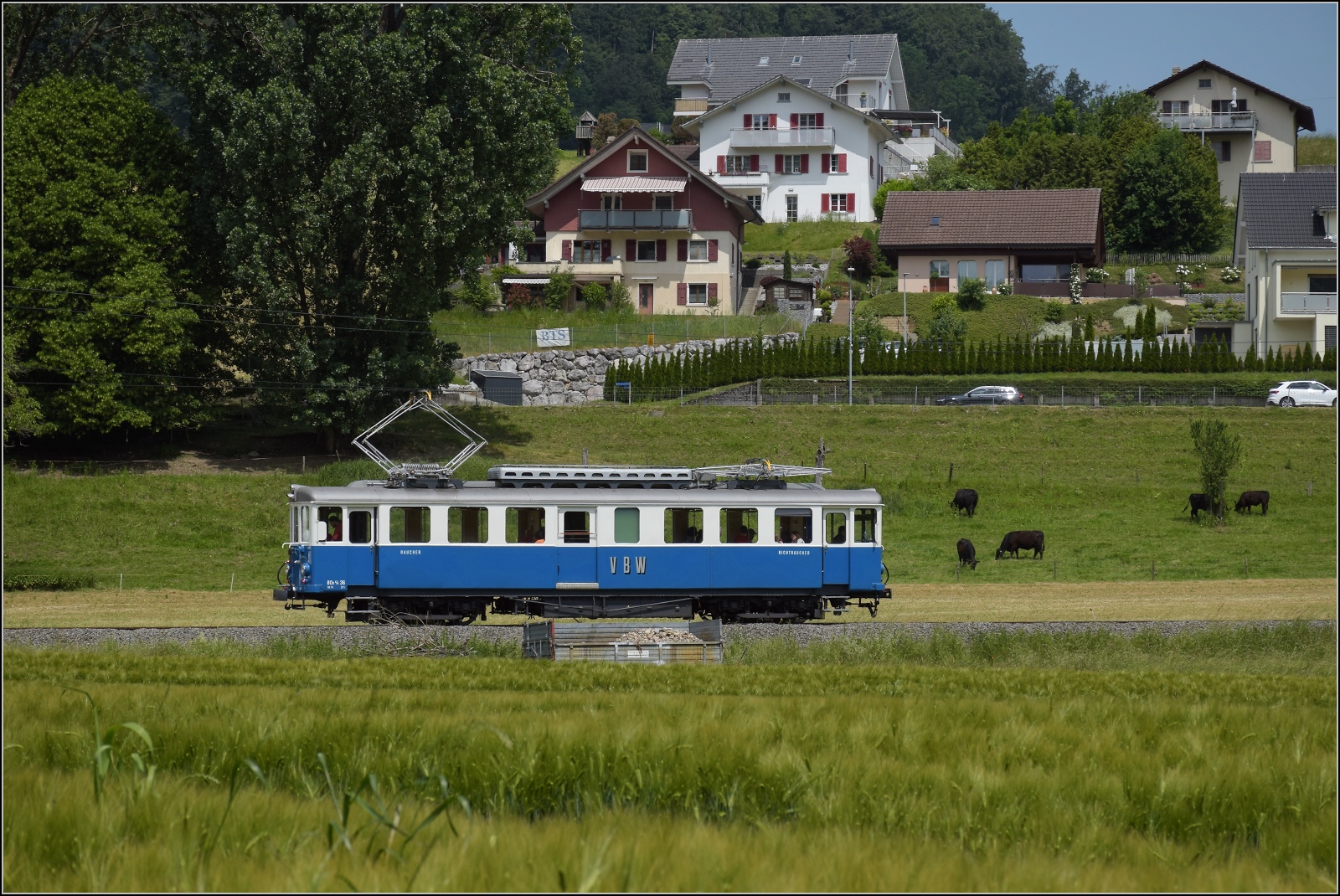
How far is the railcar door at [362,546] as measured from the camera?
82.9 feet

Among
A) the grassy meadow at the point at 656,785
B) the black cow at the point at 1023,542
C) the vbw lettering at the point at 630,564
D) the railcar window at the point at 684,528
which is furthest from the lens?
the black cow at the point at 1023,542

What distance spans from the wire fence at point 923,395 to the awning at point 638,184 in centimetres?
1827

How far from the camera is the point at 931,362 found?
5794cm

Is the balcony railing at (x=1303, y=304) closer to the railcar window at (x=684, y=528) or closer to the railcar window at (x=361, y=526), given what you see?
the railcar window at (x=684, y=528)

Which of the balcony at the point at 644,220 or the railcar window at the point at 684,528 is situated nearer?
the railcar window at the point at 684,528

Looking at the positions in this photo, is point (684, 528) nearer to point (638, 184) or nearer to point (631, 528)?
point (631, 528)

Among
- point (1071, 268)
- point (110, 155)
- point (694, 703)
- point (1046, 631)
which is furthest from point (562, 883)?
point (1071, 268)

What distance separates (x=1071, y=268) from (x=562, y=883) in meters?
72.1

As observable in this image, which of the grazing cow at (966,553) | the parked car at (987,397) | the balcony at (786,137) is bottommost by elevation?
the grazing cow at (966,553)

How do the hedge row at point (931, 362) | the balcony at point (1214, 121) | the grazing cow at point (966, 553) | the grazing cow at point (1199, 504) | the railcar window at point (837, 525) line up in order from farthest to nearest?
the balcony at point (1214, 121) < the hedge row at point (931, 362) < the grazing cow at point (1199, 504) < the grazing cow at point (966, 553) < the railcar window at point (837, 525)

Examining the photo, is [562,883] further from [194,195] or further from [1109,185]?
[1109,185]

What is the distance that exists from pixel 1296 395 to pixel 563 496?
119 ft

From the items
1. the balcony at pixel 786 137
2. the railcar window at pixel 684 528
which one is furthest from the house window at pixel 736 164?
the railcar window at pixel 684 528

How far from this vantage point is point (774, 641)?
20703 mm
